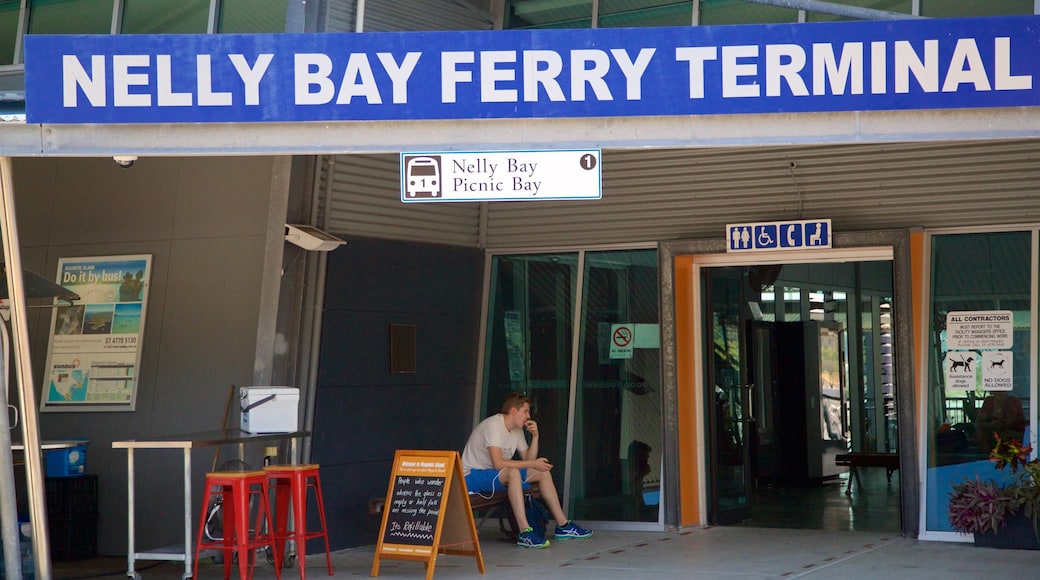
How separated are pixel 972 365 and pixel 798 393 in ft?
18.0

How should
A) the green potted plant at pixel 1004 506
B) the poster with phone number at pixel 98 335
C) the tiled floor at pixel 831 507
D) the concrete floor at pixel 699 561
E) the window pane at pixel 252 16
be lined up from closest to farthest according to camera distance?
the concrete floor at pixel 699 561 → the green potted plant at pixel 1004 506 → the poster with phone number at pixel 98 335 → the window pane at pixel 252 16 → the tiled floor at pixel 831 507

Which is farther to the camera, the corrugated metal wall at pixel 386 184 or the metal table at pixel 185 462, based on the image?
the corrugated metal wall at pixel 386 184

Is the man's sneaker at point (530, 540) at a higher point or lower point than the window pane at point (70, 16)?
lower

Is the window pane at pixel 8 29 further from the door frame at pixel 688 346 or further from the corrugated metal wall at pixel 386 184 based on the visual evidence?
the door frame at pixel 688 346

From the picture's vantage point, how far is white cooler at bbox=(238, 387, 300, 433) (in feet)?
25.8

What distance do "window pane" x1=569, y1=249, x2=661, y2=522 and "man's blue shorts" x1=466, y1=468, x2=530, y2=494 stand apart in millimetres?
1260

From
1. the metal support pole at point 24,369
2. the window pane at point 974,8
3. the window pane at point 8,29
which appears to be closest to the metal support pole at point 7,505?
the metal support pole at point 24,369

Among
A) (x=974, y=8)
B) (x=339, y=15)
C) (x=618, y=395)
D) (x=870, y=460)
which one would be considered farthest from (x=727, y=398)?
(x=339, y=15)

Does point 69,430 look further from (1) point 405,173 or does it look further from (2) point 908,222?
(2) point 908,222

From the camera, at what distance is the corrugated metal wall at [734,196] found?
349 inches

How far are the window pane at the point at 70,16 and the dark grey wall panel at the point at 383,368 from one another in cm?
325

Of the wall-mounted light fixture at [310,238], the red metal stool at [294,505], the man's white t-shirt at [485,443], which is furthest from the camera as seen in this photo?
the man's white t-shirt at [485,443]

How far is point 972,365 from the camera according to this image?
900 cm

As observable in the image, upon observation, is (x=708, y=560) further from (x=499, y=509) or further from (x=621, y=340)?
(x=621, y=340)
